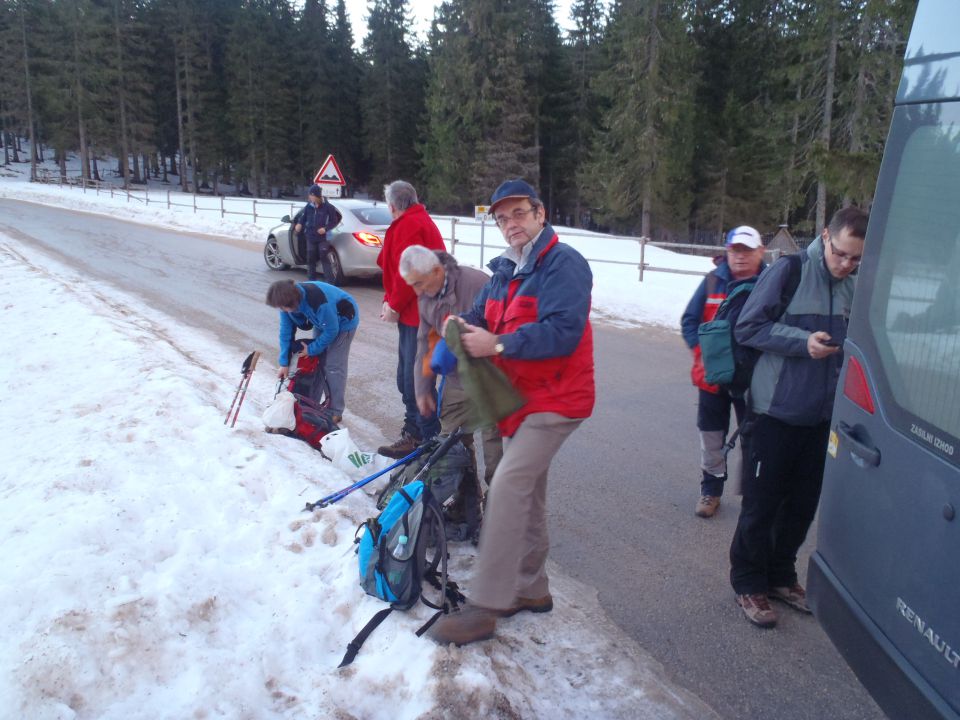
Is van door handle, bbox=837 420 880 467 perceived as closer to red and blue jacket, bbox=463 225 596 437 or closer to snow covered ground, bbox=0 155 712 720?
red and blue jacket, bbox=463 225 596 437

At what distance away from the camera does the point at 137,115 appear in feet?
189

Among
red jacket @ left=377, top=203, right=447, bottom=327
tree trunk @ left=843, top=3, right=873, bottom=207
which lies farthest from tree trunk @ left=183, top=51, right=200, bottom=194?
red jacket @ left=377, top=203, right=447, bottom=327

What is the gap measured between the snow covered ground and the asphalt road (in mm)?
233

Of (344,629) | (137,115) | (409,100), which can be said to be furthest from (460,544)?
(137,115)

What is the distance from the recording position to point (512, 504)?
2.86 m

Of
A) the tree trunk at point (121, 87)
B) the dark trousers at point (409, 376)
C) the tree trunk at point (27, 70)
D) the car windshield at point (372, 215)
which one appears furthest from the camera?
the tree trunk at point (27, 70)

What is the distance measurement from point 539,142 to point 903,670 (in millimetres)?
43355

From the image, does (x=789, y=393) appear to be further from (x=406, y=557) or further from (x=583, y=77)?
(x=583, y=77)

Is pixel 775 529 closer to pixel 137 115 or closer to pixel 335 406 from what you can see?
pixel 335 406

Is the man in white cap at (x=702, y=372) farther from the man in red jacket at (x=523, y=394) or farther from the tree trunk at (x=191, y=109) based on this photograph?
the tree trunk at (x=191, y=109)

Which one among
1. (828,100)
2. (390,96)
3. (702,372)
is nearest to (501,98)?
(390,96)

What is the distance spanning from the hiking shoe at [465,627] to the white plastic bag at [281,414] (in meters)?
2.64

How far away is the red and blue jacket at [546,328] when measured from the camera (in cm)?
271

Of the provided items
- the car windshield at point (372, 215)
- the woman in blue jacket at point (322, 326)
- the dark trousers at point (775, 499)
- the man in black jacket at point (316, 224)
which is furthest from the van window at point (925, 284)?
the car windshield at point (372, 215)
